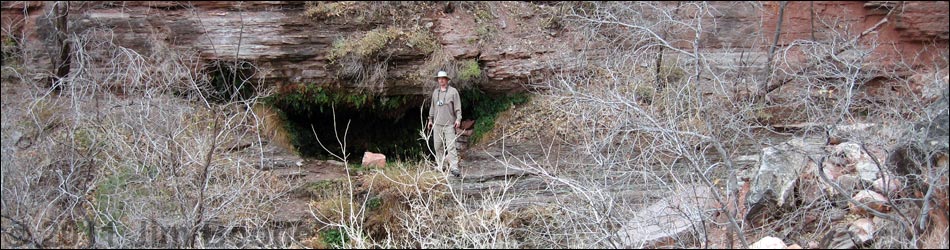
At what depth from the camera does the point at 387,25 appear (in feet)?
39.7

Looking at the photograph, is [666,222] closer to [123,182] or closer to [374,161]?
[374,161]

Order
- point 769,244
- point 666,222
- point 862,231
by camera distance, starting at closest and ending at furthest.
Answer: point 769,244
point 862,231
point 666,222

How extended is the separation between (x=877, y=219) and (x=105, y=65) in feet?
31.8

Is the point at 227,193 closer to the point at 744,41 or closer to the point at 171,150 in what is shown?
the point at 171,150

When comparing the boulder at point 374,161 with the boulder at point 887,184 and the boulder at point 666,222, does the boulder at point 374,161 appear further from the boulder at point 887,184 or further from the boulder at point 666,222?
the boulder at point 887,184

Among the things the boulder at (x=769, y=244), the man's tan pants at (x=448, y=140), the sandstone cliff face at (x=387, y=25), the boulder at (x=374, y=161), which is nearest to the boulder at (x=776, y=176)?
the boulder at (x=769, y=244)

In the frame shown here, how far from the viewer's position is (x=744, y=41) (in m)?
11.8

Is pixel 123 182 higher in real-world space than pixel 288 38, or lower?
lower

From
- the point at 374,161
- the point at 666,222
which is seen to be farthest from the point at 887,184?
the point at 374,161

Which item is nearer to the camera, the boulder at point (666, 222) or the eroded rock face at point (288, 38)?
the boulder at point (666, 222)

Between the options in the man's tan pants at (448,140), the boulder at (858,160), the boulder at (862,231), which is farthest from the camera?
the man's tan pants at (448,140)

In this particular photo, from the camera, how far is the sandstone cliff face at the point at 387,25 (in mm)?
11422

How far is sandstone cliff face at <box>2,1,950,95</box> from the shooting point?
11.4 meters

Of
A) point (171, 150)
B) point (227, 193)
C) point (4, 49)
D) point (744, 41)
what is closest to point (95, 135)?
point (171, 150)
